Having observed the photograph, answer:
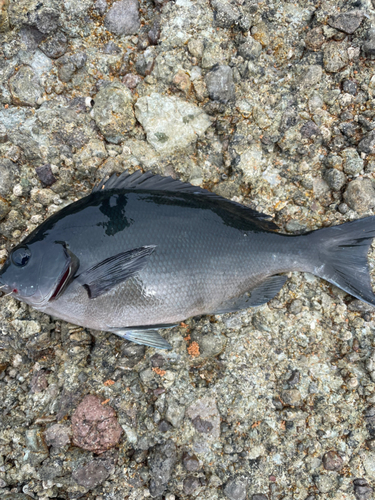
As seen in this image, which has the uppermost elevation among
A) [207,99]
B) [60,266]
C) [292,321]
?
[207,99]

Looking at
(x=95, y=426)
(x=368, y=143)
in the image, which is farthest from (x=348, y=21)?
(x=95, y=426)

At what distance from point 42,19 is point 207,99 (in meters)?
1.39

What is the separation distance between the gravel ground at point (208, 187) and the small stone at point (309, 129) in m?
0.02

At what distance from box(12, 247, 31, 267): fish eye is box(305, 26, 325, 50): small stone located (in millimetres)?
2724

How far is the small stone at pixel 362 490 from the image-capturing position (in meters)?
2.40

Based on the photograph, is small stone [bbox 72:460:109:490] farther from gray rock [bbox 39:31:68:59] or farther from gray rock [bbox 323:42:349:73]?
gray rock [bbox 323:42:349:73]

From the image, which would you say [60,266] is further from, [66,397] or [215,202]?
[215,202]

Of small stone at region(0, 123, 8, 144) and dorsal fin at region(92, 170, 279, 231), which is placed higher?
small stone at region(0, 123, 8, 144)

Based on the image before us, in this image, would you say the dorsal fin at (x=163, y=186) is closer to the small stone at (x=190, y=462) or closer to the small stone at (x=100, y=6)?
the small stone at (x=100, y=6)

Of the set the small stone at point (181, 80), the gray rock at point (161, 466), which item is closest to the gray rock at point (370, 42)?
the small stone at point (181, 80)

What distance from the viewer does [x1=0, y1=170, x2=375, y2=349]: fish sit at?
7.55 feet

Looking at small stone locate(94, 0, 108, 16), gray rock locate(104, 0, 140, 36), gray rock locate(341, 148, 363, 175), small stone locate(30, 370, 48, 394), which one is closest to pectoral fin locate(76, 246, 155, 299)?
small stone locate(30, 370, 48, 394)

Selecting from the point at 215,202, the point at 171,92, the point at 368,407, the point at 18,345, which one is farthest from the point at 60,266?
the point at 368,407

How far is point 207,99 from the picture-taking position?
280 centimetres
